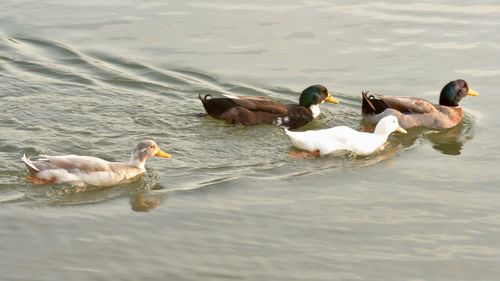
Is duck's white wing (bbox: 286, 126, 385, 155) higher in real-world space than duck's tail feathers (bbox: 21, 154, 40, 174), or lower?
higher

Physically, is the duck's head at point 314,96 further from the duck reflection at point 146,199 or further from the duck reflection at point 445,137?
the duck reflection at point 146,199

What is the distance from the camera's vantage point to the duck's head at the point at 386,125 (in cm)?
1346

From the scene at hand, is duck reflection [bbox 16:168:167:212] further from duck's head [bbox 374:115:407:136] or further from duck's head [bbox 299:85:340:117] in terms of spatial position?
duck's head [bbox 299:85:340:117]

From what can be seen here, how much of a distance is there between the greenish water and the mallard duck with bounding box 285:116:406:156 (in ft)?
0.57

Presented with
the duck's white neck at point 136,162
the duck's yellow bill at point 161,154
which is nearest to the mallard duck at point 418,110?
the duck's yellow bill at point 161,154

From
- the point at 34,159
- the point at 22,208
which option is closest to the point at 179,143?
the point at 34,159

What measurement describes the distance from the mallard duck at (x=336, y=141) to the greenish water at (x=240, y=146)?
0.17m

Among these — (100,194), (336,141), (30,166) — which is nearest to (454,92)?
(336,141)

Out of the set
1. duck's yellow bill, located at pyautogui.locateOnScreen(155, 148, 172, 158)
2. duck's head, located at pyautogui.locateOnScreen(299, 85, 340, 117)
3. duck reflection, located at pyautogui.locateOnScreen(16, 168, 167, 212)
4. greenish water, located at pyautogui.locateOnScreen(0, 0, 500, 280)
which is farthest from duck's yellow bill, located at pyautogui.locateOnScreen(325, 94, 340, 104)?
duck reflection, located at pyautogui.locateOnScreen(16, 168, 167, 212)

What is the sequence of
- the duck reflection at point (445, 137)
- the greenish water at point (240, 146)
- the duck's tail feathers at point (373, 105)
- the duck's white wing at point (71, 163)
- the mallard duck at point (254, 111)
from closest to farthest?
the greenish water at point (240, 146) < the duck's white wing at point (71, 163) < the duck reflection at point (445, 137) < the mallard duck at point (254, 111) < the duck's tail feathers at point (373, 105)

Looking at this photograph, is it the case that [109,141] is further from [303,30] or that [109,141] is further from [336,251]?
[303,30]

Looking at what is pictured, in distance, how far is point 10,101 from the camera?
14203mm

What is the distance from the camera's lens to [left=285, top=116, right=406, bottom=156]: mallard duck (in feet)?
42.1

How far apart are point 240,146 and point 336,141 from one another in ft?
3.59
